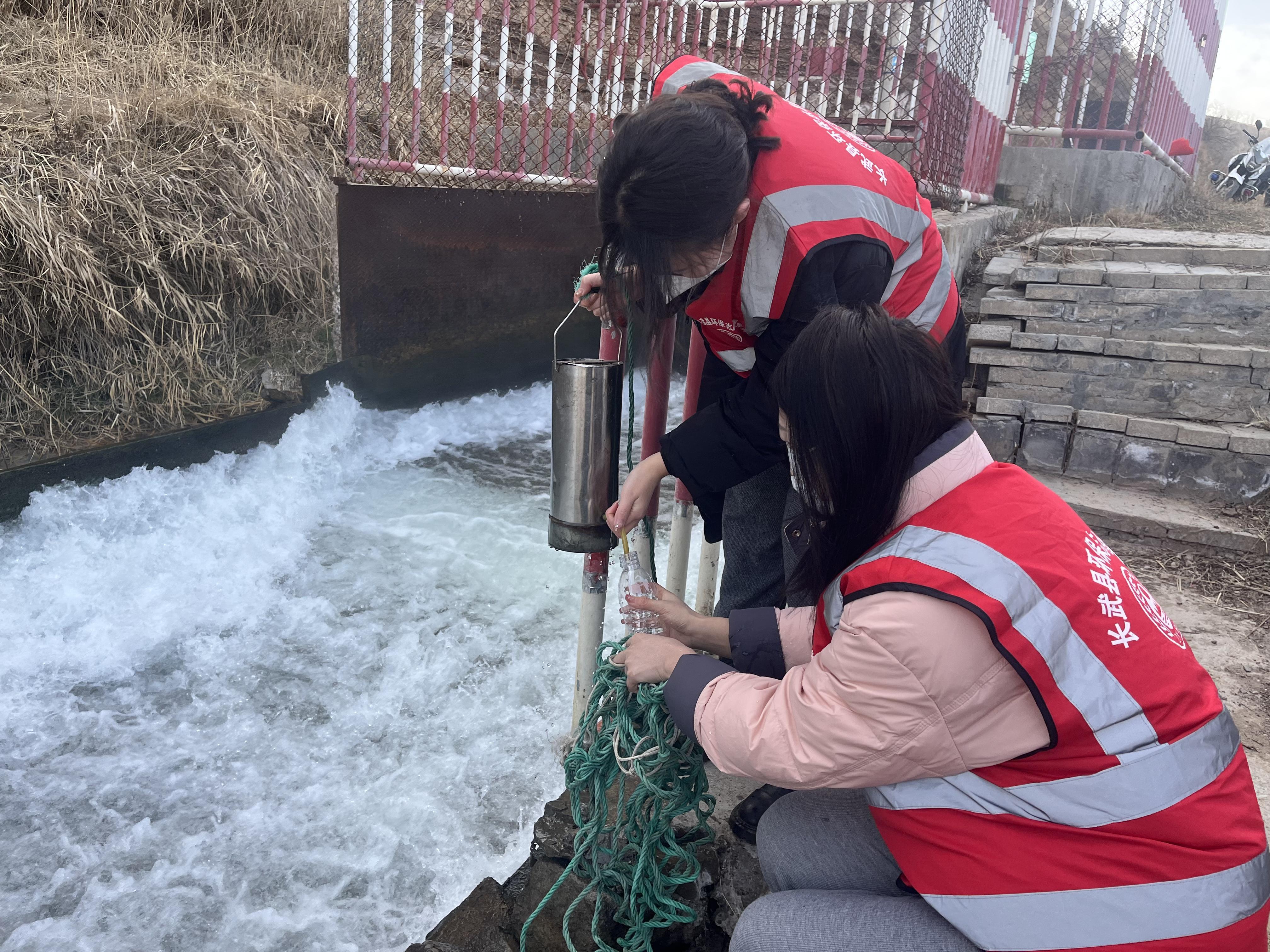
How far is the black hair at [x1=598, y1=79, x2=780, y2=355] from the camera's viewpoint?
4.93ft

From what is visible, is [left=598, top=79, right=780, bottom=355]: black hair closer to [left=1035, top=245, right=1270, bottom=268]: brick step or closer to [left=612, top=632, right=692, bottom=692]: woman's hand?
[left=612, top=632, right=692, bottom=692]: woman's hand

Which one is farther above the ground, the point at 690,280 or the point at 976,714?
the point at 690,280

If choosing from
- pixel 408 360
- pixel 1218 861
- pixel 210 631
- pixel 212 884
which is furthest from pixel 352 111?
pixel 1218 861

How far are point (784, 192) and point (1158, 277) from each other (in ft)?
11.5

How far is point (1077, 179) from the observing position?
26.6 feet

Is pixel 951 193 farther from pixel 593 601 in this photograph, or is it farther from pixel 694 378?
pixel 593 601

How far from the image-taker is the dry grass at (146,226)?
422 cm

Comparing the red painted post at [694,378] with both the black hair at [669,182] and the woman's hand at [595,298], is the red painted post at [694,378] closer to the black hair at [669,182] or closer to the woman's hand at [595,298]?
the woman's hand at [595,298]

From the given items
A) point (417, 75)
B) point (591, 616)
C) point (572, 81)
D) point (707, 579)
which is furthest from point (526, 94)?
point (591, 616)

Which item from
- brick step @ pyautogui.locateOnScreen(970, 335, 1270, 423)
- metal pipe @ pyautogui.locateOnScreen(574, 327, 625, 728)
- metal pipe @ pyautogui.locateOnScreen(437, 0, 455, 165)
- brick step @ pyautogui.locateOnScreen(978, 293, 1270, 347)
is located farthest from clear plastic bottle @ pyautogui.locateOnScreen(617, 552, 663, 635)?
metal pipe @ pyautogui.locateOnScreen(437, 0, 455, 165)

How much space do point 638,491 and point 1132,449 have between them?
3.09 meters

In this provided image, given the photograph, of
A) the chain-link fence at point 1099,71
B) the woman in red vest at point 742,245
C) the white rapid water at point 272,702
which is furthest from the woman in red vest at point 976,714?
the chain-link fence at point 1099,71

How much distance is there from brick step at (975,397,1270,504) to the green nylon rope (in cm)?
276

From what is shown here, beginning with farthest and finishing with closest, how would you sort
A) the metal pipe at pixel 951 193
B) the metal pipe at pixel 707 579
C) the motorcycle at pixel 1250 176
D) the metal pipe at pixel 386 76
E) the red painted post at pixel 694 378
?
the motorcycle at pixel 1250 176 → the metal pipe at pixel 951 193 → the metal pipe at pixel 386 76 → the metal pipe at pixel 707 579 → the red painted post at pixel 694 378
